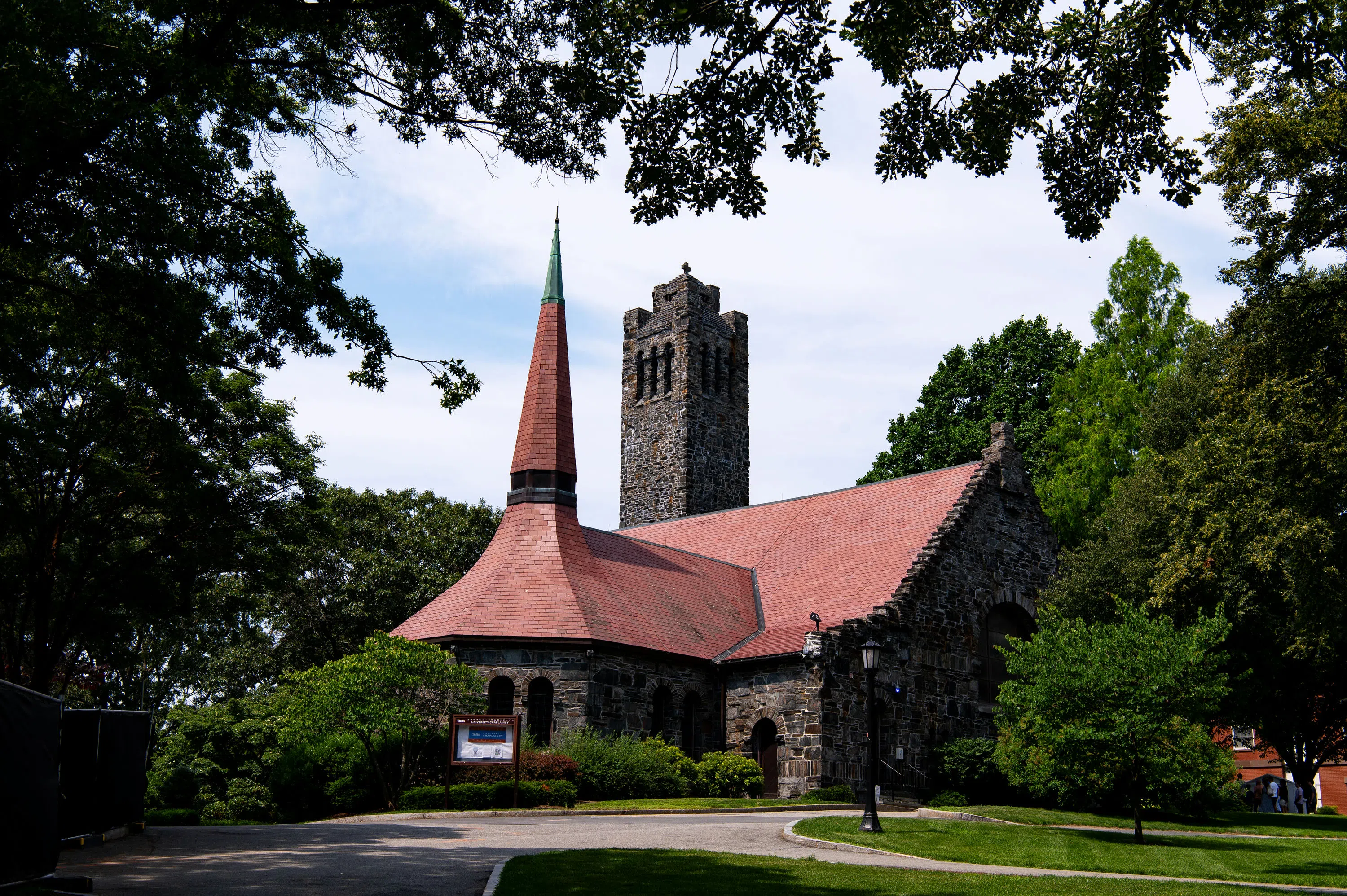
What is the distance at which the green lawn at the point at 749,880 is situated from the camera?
36.5 ft

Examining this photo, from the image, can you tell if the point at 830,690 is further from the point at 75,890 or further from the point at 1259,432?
the point at 75,890

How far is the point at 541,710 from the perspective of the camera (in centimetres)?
2772

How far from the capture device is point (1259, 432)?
2089cm

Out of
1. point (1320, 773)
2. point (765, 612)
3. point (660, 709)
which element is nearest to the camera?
point (660, 709)

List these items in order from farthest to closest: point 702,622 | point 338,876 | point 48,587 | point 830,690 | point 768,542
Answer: point 768,542 < point 702,622 < point 830,690 < point 48,587 < point 338,876

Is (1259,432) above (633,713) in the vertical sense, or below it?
above

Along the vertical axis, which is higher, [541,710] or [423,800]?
[541,710]

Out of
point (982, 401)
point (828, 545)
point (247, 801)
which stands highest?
point (982, 401)

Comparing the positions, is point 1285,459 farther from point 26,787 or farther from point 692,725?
point 26,787

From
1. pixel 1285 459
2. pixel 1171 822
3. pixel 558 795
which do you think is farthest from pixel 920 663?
pixel 1285 459

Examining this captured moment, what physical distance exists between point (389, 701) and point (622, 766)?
5471 millimetres

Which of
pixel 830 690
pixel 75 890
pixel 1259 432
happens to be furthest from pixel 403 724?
pixel 1259 432

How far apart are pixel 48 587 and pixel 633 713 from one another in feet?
45.3

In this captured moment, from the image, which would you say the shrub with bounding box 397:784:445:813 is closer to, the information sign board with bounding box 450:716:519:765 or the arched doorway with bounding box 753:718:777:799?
the information sign board with bounding box 450:716:519:765
